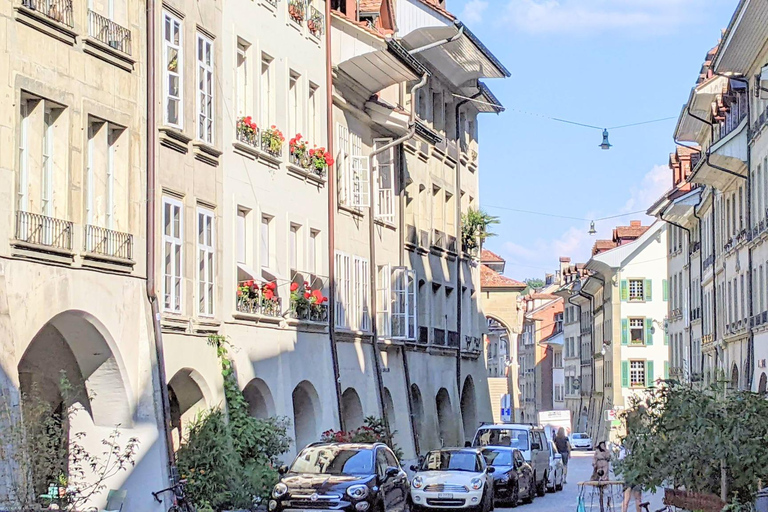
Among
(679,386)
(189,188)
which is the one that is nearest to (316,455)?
(189,188)

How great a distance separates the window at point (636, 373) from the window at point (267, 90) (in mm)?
62282

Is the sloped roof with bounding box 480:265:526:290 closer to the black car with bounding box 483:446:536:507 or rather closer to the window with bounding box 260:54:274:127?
the black car with bounding box 483:446:536:507

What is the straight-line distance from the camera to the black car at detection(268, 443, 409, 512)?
2327cm

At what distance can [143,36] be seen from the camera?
78.5 feet

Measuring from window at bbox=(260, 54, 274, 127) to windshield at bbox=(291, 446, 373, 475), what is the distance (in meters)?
8.46

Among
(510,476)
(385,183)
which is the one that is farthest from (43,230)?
(385,183)

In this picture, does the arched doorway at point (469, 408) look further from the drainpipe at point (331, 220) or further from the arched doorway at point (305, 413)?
the arched doorway at point (305, 413)

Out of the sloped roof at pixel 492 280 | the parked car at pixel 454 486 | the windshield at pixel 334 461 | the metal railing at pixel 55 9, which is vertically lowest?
the parked car at pixel 454 486

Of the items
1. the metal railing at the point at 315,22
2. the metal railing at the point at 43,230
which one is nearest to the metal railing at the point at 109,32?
the metal railing at the point at 43,230

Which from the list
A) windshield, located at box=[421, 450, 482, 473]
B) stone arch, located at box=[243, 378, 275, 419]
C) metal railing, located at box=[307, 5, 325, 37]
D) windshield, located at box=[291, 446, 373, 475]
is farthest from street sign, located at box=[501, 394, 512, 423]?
windshield, located at box=[291, 446, 373, 475]

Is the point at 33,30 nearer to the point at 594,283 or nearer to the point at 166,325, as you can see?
the point at 166,325

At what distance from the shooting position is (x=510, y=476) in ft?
111

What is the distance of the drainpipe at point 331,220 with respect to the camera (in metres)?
33.9

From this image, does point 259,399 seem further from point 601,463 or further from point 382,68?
point 382,68
